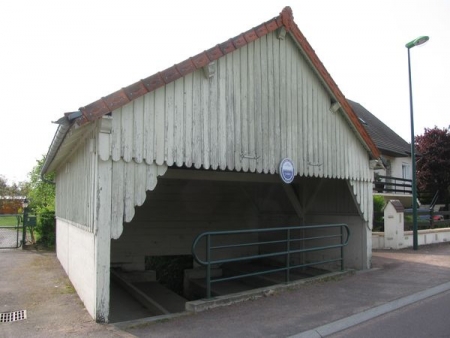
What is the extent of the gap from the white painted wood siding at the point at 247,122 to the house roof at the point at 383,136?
11811 mm

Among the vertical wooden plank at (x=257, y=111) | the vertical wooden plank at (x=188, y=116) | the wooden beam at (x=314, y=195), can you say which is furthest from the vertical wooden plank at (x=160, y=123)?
the wooden beam at (x=314, y=195)

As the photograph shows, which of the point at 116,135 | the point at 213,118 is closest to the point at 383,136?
the point at 213,118

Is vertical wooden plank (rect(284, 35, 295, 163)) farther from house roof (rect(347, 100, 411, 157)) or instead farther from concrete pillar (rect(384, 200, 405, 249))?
house roof (rect(347, 100, 411, 157))

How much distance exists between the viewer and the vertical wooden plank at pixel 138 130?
5.86 meters

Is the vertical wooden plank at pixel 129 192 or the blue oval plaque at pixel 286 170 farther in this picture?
the blue oval plaque at pixel 286 170

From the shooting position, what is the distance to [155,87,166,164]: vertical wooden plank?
6.08 meters

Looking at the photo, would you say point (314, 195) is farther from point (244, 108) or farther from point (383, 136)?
point (383, 136)

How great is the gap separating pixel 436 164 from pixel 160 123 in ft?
77.4

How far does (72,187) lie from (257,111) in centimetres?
430

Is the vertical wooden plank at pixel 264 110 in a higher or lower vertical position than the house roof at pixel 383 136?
lower

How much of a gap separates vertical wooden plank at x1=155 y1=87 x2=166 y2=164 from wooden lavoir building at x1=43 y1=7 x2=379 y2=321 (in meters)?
0.02

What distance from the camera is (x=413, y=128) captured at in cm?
1309

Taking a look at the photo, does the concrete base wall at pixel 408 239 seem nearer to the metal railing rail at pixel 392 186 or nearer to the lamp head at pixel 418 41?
the metal railing rail at pixel 392 186

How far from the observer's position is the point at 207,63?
21.6ft
